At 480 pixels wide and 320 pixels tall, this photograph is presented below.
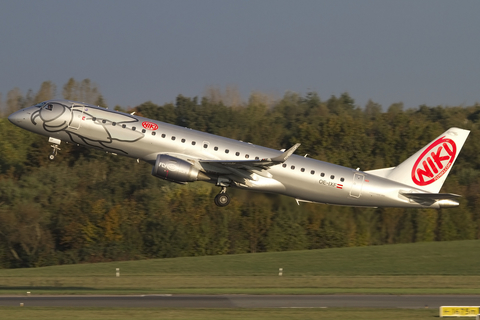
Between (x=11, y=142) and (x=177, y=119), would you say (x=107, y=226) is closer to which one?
(x=11, y=142)

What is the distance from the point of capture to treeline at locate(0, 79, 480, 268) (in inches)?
2549

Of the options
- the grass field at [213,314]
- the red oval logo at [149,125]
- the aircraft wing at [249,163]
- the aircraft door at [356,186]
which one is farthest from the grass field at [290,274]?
the red oval logo at [149,125]

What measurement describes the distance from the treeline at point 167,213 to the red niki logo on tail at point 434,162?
15365mm

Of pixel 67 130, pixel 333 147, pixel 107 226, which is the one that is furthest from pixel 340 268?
pixel 333 147

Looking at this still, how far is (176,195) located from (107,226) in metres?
7.77

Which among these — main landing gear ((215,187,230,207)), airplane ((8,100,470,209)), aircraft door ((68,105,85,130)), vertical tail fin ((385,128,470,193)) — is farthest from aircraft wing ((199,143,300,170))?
vertical tail fin ((385,128,470,193))

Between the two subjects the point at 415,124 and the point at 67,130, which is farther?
the point at 415,124

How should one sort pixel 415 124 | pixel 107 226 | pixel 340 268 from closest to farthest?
pixel 340 268 < pixel 107 226 < pixel 415 124

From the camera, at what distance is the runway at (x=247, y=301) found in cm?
2964

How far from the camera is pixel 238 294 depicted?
112 ft

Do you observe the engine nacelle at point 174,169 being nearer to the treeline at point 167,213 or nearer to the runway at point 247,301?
the runway at point 247,301

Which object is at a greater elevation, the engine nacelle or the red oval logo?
the red oval logo

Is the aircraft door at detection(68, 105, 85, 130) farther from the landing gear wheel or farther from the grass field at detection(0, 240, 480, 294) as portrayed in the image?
the grass field at detection(0, 240, 480, 294)

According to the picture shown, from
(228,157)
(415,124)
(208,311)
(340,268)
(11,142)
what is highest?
(415,124)
